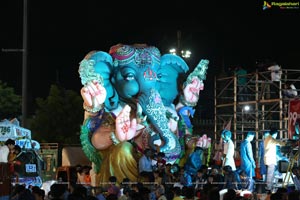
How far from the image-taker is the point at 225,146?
69.9 feet

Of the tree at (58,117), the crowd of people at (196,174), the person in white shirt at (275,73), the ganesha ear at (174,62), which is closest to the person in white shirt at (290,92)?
the person in white shirt at (275,73)

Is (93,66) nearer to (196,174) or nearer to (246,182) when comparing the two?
(196,174)

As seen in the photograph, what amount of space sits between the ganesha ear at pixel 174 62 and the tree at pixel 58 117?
49.8ft

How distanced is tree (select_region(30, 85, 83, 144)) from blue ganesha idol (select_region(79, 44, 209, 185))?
16314mm

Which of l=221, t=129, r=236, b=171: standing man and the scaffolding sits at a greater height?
the scaffolding

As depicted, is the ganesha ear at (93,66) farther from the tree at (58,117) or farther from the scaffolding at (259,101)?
the tree at (58,117)

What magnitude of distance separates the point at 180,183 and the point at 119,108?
17.2ft

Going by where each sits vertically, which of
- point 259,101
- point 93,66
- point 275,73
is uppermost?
point 93,66

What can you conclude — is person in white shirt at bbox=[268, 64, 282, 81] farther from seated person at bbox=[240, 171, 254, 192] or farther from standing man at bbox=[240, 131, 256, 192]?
seated person at bbox=[240, 171, 254, 192]

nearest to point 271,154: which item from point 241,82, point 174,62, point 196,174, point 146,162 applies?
point 196,174

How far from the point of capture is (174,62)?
2359 cm

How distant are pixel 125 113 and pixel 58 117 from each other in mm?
18732

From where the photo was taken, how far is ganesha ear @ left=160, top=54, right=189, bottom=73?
23.4 metres

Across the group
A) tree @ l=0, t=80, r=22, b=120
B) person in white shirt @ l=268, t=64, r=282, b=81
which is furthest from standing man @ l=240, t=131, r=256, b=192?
tree @ l=0, t=80, r=22, b=120
